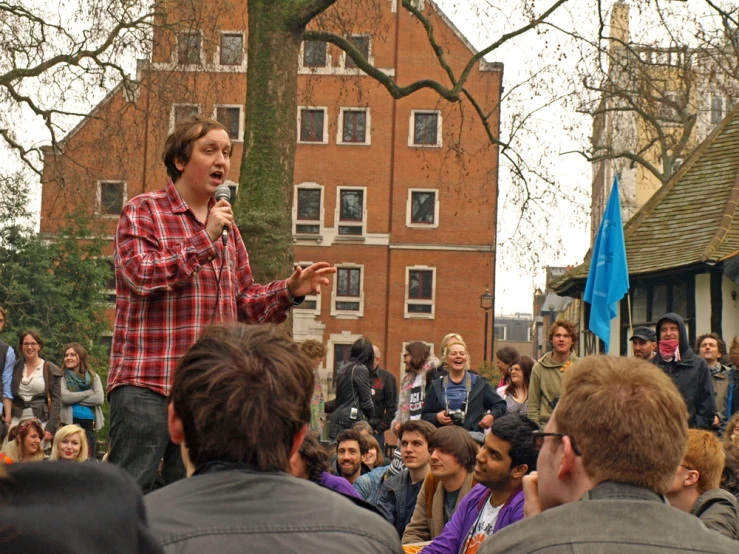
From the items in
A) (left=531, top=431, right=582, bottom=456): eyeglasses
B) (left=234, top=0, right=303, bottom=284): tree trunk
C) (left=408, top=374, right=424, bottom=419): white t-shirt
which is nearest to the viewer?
(left=531, top=431, right=582, bottom=456): eyeglasses

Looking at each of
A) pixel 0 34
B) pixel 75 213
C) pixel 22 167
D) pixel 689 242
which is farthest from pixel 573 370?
pixel 75 213

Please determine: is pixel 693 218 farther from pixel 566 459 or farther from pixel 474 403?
pixel 566 459

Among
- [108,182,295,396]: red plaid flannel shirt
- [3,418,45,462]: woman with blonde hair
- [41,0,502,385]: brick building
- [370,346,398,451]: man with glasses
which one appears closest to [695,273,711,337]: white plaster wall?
[370,346,398,451]: man with glasses

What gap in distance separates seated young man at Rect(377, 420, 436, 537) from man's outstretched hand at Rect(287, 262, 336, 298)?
3.94 m

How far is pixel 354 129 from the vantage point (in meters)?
48.8

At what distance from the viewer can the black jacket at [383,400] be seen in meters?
12.5

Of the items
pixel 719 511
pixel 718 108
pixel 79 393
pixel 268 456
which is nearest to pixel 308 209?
pixel 718 108

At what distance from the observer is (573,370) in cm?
286

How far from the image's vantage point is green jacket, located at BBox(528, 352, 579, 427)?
1016 cm

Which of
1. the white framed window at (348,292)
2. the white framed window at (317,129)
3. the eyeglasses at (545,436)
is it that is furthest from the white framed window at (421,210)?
the eyeglasses at (545,436)

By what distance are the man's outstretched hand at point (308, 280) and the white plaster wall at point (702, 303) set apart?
18593mm

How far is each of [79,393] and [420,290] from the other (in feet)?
119

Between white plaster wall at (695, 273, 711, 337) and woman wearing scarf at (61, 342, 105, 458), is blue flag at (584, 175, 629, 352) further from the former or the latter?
white plaster wall at (695, 273, 711, 337)

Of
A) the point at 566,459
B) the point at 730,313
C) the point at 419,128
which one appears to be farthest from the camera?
the point at 419,128
